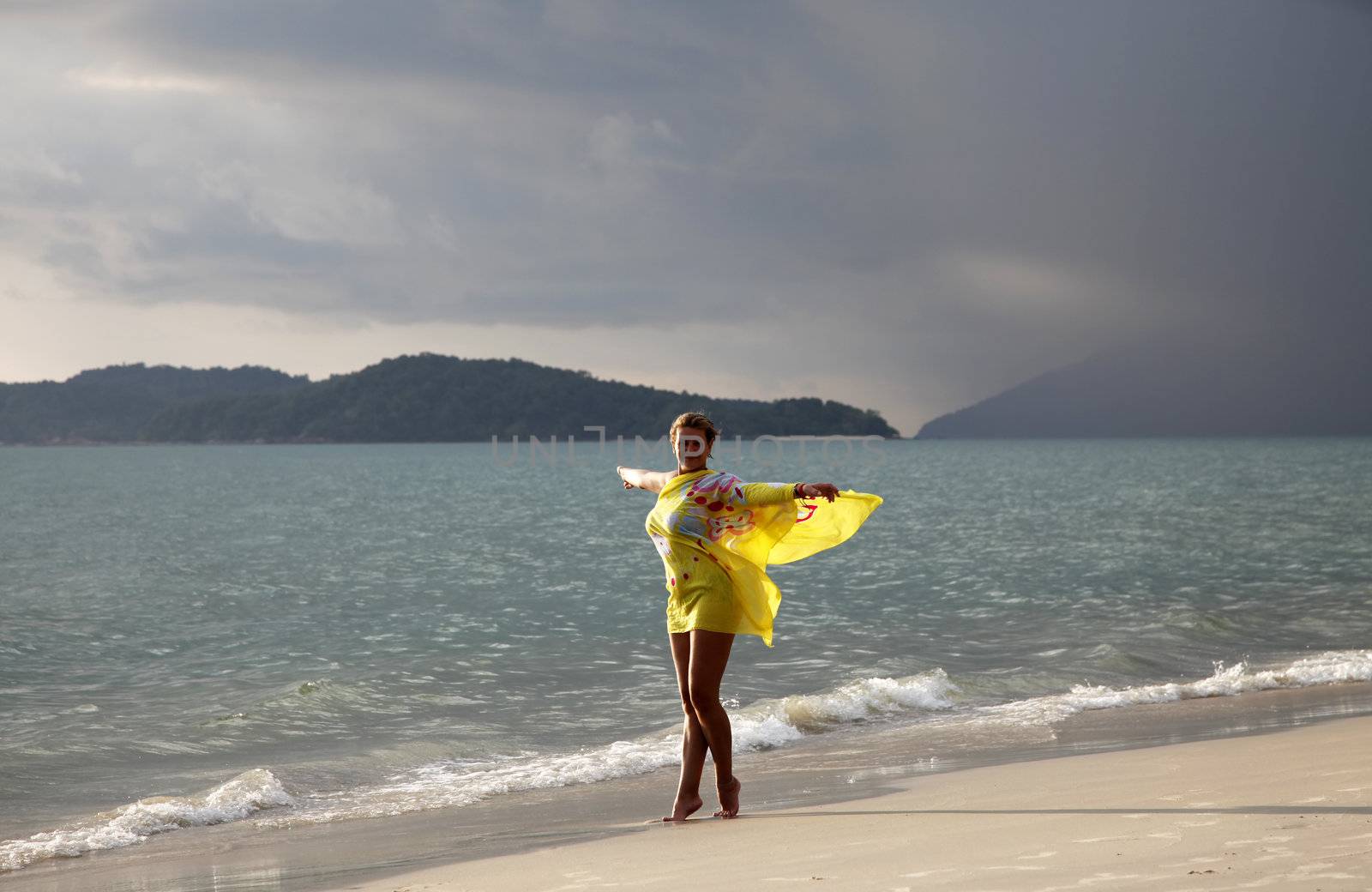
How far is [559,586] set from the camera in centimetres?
2423

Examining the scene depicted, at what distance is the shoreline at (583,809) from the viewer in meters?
6.39

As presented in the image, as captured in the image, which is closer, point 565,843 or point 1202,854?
point 1202,854

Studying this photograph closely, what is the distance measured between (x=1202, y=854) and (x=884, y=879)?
4.18 feet

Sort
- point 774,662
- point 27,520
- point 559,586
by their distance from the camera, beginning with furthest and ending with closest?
point 27,520
point 559,586
point 774,662

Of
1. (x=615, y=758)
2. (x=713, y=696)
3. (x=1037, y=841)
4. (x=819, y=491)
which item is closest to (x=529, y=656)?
(x=615, y=758)

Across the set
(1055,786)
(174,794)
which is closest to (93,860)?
(174,794)

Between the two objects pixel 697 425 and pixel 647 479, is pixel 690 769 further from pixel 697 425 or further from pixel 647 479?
pixel 697 425

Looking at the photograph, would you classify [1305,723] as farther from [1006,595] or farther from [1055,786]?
[1006,595]

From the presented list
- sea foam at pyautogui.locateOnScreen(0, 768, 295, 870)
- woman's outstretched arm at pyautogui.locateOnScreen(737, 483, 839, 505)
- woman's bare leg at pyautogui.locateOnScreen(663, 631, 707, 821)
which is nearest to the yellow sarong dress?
woman's outstretched arm at pyautogui.locateOnScreen(737, 483, 839, 505)

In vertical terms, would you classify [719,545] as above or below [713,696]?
above

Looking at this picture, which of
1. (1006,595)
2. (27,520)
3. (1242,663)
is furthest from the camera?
(27,520)

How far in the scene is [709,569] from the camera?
6.39 m

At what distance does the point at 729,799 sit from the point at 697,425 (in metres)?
2.05

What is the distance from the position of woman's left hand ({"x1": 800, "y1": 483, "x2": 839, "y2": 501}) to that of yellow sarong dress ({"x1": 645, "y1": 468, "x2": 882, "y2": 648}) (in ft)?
0.48
